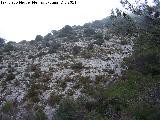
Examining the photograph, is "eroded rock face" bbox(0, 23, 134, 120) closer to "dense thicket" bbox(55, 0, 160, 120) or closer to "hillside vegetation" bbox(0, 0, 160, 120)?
"hillside vegetation" bbox(0, 0, 160, 120)

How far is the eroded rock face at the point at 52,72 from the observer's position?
20.5m

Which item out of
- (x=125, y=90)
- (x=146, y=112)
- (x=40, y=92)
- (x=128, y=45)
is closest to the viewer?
(x=146, y=112)

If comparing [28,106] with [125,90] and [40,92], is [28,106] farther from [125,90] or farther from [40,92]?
[125,90]

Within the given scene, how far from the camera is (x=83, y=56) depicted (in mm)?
28422

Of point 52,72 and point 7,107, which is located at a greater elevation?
point 52,72

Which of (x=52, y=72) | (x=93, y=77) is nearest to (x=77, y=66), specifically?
(x=52, y=72)

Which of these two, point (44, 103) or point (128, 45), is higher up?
point (128, 45)

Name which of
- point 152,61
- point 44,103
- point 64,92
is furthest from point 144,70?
point 44,103

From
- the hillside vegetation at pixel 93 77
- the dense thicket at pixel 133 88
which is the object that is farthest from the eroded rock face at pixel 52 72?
the dense thicket at pixel 133 88

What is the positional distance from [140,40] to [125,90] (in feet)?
17.8

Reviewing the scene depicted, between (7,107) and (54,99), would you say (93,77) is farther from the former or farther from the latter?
(7,107)

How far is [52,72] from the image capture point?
25406 millimetres

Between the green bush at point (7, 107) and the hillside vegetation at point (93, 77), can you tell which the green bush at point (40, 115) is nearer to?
the hillside vegetation at point (93, 77)

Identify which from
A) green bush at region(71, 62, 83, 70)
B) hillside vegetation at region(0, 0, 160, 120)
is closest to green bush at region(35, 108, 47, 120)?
hillside vegetation at region(0, 0, 160, 120)
